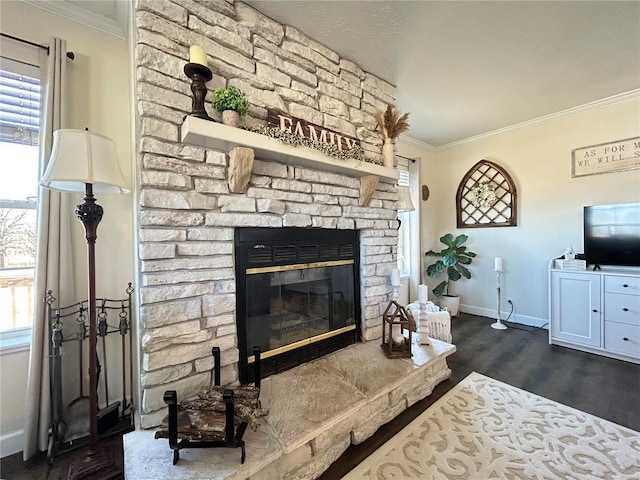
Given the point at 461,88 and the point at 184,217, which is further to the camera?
the point at 461,88

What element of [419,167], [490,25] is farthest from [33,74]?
[419,167]

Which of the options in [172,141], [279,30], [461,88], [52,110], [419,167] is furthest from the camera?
[419,167]

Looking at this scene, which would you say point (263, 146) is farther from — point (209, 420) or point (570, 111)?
point (570, 111)

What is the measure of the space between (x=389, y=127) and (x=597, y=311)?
2.72 metres

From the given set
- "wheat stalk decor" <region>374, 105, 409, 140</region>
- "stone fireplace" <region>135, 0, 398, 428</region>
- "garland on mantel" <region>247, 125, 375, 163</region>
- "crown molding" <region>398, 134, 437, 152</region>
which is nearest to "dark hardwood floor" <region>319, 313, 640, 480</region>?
"stone fireplace" <region>135, 0, 398, 428</region>

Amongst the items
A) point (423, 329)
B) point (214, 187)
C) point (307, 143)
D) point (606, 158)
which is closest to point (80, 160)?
point (214, 187)

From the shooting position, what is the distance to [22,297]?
158 cm

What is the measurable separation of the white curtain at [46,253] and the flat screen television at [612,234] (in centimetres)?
463

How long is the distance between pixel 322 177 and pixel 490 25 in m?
1.54

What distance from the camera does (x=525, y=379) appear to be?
2207 millimetres

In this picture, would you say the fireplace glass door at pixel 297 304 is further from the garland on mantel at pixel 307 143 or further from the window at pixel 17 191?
the window at pixel 17 191

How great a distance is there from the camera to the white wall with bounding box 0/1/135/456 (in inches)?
58.9

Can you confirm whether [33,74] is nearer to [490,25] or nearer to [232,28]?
[232,28]

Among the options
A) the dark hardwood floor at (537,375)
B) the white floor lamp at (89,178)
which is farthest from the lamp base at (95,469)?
the dark hardwood floor at (537,375)
